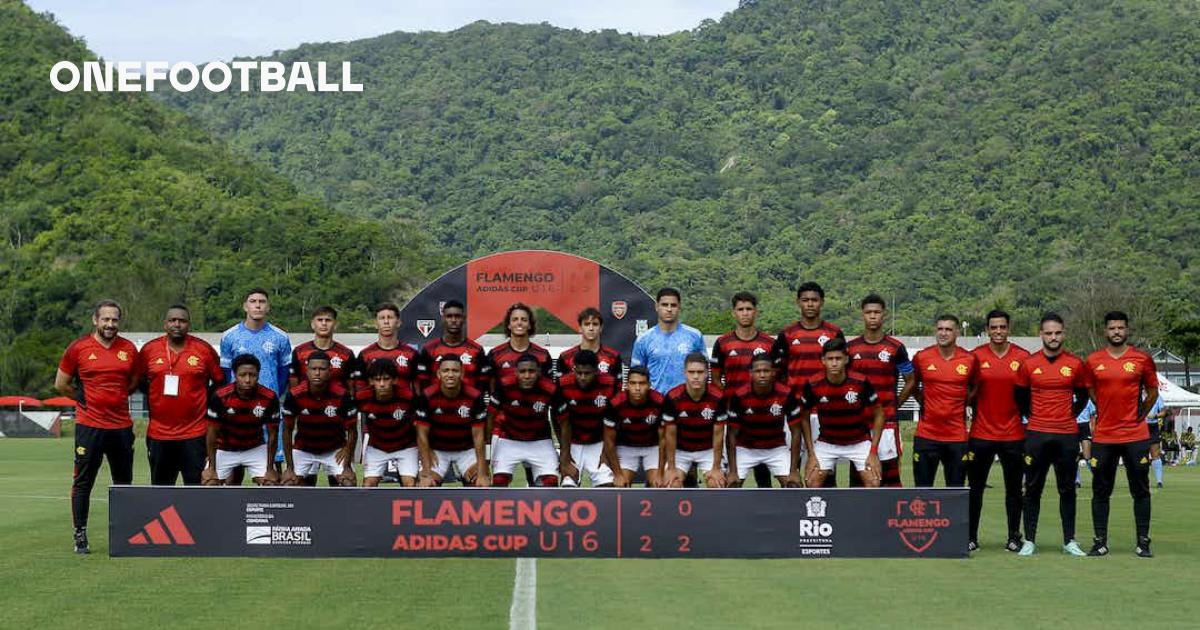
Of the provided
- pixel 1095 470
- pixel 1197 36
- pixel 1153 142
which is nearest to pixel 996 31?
pixel 1197 36

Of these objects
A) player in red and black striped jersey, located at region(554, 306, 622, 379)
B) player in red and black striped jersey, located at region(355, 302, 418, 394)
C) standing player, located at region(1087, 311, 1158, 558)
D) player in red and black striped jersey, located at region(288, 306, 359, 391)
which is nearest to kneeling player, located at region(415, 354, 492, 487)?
player in red and black striped jersey, located at region(355, 302, 418, 394)

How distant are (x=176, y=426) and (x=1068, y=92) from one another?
105m

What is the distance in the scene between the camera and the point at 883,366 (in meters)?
14.6

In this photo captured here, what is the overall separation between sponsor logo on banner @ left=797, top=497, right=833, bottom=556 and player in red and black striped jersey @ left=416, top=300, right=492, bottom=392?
11.0 feet

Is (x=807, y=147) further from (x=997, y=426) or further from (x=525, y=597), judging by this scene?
(x=525, y=597)

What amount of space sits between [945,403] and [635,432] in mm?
2751

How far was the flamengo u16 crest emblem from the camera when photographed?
1300 centimetres

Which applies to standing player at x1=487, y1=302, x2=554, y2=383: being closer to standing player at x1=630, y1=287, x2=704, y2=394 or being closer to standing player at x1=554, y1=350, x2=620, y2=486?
standing player at x1=554, y1=350, x2=620, y2=486

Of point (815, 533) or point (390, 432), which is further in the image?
point (390, 432)

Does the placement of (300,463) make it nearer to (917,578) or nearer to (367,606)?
(367,606)

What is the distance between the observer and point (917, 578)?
39.0 ft

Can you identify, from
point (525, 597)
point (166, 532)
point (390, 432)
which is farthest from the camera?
point (390, 432)

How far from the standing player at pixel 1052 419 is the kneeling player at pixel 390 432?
547cm

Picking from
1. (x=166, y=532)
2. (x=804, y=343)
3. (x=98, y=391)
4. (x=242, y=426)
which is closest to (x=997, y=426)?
(x=804, y=343)
